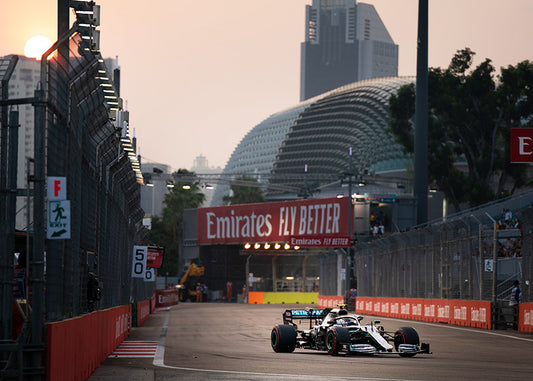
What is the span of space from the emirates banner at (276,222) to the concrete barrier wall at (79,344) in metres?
41.7

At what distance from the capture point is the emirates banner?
6719 cm

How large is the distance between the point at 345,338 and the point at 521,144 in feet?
26.3

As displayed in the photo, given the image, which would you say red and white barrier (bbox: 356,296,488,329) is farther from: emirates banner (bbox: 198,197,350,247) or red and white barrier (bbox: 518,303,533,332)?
emirates banner (bbox: 198,197,350,247)

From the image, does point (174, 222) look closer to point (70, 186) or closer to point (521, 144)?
point (521, 144)

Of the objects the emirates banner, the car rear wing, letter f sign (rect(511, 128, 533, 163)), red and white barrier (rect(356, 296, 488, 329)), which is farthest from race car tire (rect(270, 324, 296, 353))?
the emirates banner

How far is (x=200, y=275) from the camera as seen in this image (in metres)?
84.7

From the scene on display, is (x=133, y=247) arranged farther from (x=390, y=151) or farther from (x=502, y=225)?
(x=390, y=151)

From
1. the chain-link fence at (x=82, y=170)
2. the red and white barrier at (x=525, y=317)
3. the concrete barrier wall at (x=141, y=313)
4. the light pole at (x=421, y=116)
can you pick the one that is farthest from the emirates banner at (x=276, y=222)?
the chain-link fence at (x=82, y=170)

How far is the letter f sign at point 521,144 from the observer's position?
22828mm

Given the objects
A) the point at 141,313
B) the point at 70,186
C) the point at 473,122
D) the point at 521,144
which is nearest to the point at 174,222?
the point at 473,122

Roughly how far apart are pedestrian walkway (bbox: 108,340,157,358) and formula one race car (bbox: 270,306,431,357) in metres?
2.44

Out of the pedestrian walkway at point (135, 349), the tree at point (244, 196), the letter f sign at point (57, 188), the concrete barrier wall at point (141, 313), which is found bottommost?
the concrete barrier wall at point (141, 313)

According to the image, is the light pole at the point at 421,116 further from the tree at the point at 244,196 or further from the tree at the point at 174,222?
the tree at the point at 244,196

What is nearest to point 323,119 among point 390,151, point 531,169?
point 390,151
